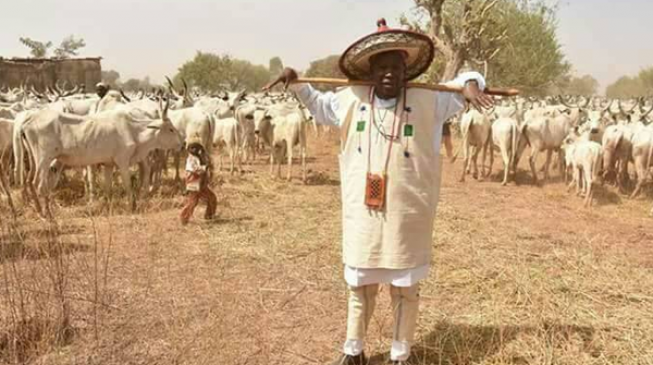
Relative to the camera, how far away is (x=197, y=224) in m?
7.94

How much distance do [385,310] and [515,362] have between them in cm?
129

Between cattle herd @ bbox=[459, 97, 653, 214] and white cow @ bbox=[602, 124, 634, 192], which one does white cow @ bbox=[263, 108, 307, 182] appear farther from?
white cow @ bbox=[602, 124, 634, 192]

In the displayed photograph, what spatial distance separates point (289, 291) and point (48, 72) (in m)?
31.4

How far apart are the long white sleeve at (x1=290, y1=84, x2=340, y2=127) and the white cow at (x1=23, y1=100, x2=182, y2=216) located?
17.7 ft

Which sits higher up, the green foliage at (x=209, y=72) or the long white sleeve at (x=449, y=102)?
the green foliage at (x=209, y=72)

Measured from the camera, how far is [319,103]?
12.1 ft

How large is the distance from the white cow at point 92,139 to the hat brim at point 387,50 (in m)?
5.68

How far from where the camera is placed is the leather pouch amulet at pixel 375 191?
11.3 feet

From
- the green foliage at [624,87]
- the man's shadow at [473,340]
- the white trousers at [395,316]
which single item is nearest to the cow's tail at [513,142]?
the man's shadow at [473,340]

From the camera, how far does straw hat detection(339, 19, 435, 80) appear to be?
339 centimetres

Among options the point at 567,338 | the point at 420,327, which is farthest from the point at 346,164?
the point at 567,338

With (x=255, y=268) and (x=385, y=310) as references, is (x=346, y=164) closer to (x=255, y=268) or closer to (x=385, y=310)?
(x=385, y=310)

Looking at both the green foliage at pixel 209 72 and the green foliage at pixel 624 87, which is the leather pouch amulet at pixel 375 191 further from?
the green foliage at pixel 624 87

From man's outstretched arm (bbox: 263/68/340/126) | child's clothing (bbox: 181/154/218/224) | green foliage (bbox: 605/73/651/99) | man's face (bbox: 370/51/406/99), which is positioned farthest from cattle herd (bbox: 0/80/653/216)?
green foliage (bbox: 605/73/651/99)
